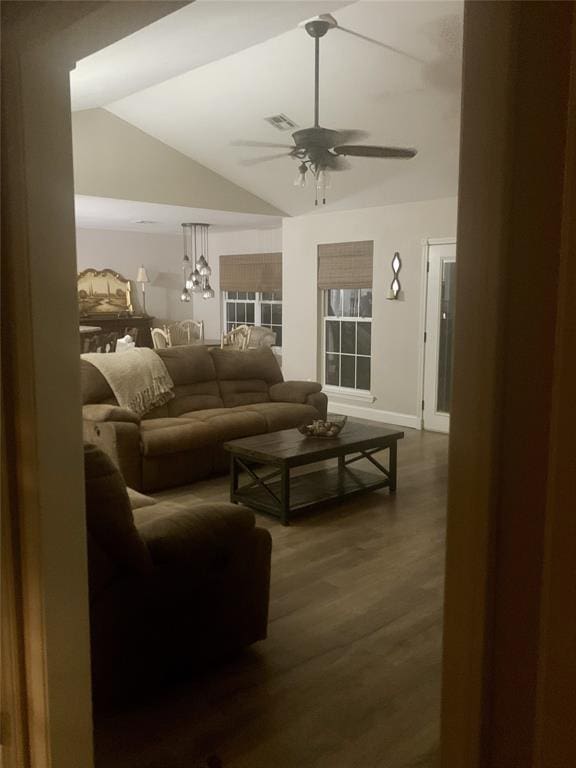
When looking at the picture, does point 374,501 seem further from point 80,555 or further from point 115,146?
point 115,146

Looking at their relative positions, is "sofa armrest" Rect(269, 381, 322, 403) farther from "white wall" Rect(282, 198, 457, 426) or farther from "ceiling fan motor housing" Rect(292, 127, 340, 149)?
"ceiling fan motor housing" Rect(292, 127, 340, 149)

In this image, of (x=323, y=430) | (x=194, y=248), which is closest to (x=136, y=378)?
(x=323, y=430)

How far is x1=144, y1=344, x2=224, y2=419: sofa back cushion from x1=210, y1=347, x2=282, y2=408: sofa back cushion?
0.10 meters

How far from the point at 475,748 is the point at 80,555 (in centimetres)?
126

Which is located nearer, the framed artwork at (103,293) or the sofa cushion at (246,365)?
the sofa cushion at (246,365)

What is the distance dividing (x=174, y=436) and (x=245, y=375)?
4.89 ft

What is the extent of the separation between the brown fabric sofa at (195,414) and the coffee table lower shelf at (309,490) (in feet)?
1.68

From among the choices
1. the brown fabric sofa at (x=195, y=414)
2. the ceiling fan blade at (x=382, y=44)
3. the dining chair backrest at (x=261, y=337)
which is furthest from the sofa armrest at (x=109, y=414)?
the dining chair backrest at (x=261, y=337)

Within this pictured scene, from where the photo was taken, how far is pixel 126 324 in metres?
9.99

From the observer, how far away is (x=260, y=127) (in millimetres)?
5945

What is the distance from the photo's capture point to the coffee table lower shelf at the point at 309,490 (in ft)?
14.3

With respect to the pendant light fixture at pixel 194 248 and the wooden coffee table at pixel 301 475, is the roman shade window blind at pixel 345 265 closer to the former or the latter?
the pendant light fixture at pixel 194 248

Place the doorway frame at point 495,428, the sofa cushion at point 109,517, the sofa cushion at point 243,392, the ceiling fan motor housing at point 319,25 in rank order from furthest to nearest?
the sofa cushion at point 243,392 → the ceiling fan motor housing at point 319,25 → the sofa cushion at point 109,517 → the doorway frame at point 495,428

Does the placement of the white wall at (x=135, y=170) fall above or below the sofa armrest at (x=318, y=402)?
above
